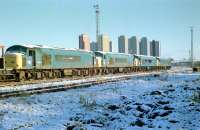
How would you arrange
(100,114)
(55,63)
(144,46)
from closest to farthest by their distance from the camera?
(100,114)
(55,63)
(144,46)

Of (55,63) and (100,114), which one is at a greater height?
(55,63)

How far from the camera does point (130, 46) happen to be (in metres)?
169

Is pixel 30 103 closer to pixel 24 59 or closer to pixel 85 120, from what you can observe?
pixel 85 120

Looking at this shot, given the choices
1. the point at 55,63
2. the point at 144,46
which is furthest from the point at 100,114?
the point at 144,46

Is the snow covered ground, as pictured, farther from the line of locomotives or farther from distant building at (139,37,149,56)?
distant building at (139,37,149,56)

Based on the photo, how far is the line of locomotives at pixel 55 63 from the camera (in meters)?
29.4

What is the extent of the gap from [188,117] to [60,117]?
3.85 m

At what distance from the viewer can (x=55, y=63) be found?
35.7 metres

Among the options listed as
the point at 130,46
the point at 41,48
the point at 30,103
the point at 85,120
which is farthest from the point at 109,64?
the point at 130,46

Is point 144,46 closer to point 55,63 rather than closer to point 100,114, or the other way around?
point 55,63

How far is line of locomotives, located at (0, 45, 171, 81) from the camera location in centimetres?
2938

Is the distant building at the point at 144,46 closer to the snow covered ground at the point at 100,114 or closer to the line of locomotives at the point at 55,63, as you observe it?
the line of locomotives at the point at 55,63

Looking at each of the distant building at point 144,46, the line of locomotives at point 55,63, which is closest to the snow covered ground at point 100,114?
the line of locomotives at point 55,63

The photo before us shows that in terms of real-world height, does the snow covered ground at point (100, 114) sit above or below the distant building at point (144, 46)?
below
